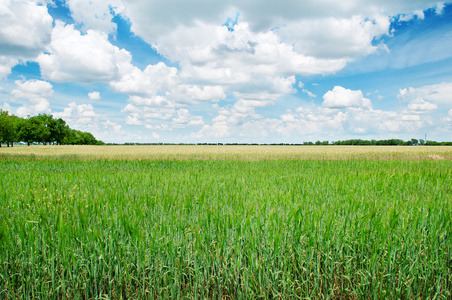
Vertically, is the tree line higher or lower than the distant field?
higher

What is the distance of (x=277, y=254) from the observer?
2846mm

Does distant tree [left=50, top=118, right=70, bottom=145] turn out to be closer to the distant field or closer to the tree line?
the tree line

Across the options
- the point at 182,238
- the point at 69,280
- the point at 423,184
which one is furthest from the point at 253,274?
the point at 423,184

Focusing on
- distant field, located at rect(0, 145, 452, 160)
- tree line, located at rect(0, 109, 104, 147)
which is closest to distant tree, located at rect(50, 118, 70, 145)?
tree line, located at rect(0, 109, 104, 147)

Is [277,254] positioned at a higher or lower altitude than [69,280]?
higher

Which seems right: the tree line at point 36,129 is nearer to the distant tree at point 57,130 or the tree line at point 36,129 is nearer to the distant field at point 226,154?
the distant tree at point 57,130

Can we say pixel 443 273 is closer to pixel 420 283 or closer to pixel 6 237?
pixel 420 283

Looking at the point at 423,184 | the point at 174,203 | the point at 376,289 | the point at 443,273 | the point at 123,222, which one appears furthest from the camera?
the point at 423,184

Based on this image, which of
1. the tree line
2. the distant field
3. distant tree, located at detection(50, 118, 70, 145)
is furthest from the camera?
distant tree, located at detection(50, 118, 70, 145)

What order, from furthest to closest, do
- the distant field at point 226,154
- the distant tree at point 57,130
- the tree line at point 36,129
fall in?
the distant tree at point 57,130 → the tree line at point 36,129 → the distant field at point 226,154

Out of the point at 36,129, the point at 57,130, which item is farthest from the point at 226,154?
the point at 57,130

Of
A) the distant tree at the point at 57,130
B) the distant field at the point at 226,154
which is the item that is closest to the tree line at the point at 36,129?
the distant tree at the point at 57,130

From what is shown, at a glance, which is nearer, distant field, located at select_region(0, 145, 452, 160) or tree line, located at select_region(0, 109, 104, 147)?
distant field, located at select_region(0, 145, 452, 160)

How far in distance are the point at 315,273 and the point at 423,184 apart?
6.89 metres
